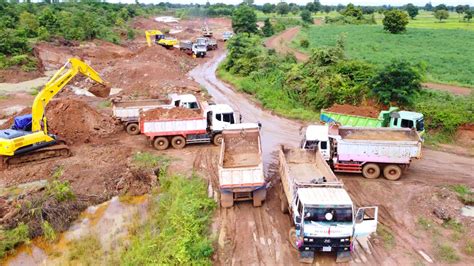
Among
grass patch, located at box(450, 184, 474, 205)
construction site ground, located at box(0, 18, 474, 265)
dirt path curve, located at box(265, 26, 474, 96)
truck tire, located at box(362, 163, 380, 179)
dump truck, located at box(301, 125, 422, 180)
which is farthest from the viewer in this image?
dirt path curve, located at box(265, 26, 474, 96)

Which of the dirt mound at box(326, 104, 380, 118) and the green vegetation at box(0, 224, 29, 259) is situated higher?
the dirt mound at box(326, 104, 380, 118)

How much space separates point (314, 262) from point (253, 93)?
22.9 m

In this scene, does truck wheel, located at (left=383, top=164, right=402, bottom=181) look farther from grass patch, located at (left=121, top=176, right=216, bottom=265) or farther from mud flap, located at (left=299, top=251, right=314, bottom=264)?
grass patch, located at (left=121, top=176, right=216, bottom=265)

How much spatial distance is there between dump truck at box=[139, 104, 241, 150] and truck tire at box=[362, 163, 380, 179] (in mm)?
7451

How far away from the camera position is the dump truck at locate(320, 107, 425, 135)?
1992 cm

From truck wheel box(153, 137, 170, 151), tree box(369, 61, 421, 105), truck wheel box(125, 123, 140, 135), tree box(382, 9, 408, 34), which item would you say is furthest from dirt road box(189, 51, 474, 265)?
tree box(382, 9, 408, 34)

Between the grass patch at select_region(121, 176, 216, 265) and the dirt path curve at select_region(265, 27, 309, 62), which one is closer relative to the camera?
the grass patch at select_region(121, 176, 216, 265)

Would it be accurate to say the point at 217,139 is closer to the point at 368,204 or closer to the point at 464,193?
the point at 368,204

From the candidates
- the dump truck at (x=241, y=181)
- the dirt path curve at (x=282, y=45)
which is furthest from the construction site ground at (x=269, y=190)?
the dirt path curve at (x=282, y=45)

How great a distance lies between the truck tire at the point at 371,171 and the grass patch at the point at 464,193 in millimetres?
3077

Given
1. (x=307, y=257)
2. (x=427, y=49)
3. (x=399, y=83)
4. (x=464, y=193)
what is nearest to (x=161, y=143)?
(x=307, y=257)

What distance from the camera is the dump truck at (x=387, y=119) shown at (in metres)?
19.9

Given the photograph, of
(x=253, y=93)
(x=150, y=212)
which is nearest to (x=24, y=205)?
(x=150, y=212)

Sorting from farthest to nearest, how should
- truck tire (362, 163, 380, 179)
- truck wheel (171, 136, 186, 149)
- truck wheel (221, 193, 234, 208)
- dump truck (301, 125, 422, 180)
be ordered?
truck wheel (171, 136, 186, 149) → truck tire (362, 163, 380, 179) → dump truck (301, 125, 422, 180) → truck wheel (221, 193, 234, 208)
